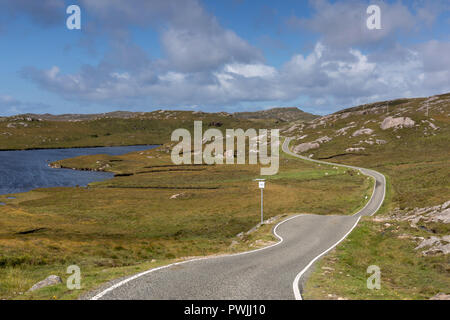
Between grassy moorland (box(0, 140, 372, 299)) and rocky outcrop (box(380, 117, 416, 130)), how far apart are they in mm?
66231

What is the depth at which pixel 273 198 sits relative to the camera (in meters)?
72.9

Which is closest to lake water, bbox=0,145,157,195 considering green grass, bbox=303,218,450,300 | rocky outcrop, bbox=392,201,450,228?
green grass, bbox=303,218,450,300

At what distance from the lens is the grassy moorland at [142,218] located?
21797mm

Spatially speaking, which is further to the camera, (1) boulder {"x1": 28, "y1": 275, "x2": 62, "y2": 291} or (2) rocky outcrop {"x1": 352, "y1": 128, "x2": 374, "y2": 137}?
(2) rocky outcrop {"x1": 352, "y1": 128, "x2": 374, "y2": 137}

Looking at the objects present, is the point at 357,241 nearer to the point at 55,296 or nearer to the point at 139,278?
the point at 139,278

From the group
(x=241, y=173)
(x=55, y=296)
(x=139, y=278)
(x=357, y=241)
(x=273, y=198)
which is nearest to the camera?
(x=55, y=296)

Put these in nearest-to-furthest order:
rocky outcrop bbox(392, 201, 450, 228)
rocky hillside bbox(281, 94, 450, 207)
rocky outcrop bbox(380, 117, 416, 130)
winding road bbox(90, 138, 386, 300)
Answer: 1. winding road bbox(90, 138, 386, 300)
2. rocky outcrop bbox(392, 201, 450, 228)
3. rocky hillside bbox(281, 94, 450, 207)
4. rocky outcrop bbox(380, 117, 416, 130)

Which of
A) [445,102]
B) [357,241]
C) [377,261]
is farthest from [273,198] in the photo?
[445,102]

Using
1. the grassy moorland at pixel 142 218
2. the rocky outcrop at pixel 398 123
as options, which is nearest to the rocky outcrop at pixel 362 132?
the rocky outcrop at pixel 398 123

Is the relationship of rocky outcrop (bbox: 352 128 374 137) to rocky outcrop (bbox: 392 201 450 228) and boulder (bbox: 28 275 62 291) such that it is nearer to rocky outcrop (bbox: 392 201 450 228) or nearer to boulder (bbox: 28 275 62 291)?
rocky outcrop (bbox: 392 201 450 228)

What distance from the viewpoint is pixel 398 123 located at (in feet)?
513

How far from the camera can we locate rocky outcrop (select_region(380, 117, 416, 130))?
15300cm

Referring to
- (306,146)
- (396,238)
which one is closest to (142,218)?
(396,238)
